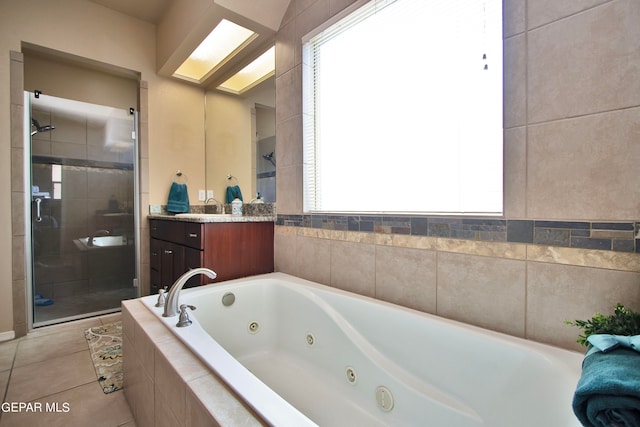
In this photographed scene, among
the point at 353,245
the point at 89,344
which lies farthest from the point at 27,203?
the point at 353,245

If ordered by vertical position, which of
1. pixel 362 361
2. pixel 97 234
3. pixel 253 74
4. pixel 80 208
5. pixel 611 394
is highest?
pixel 253 74

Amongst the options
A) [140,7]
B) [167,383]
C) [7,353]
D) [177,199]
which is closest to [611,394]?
[167,383]

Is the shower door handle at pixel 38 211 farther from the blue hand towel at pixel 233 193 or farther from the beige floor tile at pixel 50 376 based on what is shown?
the blue hand towel at pixel 233 193

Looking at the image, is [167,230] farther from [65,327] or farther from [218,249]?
[65,327]

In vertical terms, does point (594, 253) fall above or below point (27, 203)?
below

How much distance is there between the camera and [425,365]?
1151 millimetres

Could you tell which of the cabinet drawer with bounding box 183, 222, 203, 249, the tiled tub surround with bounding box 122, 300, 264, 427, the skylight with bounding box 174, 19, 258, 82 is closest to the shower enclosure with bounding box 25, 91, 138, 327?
the skylight with bounding box 174, 19, 258, 82

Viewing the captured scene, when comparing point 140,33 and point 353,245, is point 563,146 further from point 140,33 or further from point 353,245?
point 140,33

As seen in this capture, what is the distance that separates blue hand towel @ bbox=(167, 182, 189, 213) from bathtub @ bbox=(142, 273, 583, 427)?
62.0 inches

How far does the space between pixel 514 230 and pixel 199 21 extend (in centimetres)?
240

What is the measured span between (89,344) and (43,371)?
1.15 feet

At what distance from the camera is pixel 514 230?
1.09 m

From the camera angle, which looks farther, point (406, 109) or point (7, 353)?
point (7, 353)

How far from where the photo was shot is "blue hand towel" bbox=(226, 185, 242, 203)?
2.82m
